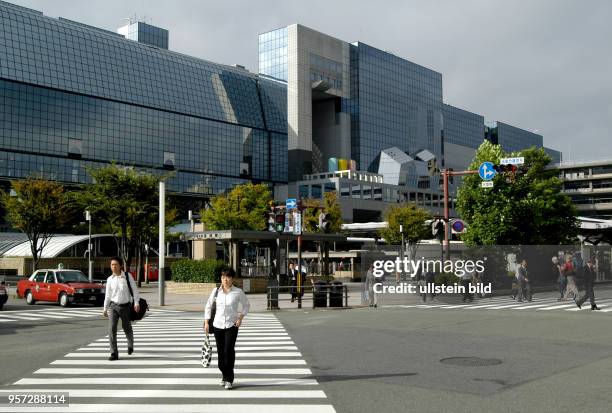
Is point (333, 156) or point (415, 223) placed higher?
point (333, 156)

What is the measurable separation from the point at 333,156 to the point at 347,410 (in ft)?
418

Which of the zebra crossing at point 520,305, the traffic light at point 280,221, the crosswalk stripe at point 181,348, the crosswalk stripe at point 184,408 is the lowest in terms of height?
the zebra crossing at point 520,305

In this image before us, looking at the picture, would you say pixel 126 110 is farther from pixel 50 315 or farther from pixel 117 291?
pixel 117 291

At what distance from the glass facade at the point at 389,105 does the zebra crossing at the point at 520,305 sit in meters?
106

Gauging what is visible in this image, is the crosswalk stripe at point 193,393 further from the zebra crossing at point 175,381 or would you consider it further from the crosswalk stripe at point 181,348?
the crosswalk stripe at point 181,348

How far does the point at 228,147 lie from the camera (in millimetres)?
116688

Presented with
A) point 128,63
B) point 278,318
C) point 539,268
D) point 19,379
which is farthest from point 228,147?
point 19,379

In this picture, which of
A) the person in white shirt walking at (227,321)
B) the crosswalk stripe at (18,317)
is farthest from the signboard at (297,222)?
the person in white shirt walking at (227,321)

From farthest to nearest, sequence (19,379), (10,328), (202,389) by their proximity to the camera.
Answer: (10,328)
(19,379)
(202,389)

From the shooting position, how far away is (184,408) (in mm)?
7930

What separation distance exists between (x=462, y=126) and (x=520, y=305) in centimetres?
14843

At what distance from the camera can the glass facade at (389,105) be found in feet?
443

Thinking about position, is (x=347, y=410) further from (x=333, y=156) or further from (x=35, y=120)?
(x=333, y=156)

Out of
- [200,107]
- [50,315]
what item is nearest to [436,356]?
[50,315]
